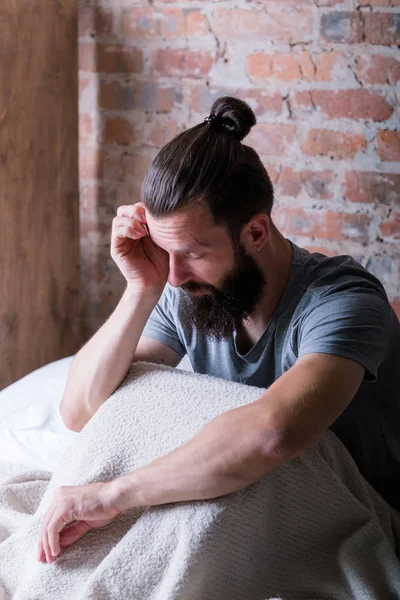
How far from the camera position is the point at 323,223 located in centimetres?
219

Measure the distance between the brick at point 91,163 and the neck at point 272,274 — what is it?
42.4 inches

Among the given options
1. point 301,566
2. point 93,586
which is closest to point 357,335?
point 301,566

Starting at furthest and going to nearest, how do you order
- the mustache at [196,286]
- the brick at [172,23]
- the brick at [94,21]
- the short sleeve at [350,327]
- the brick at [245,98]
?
1. the brick at [94,21]
2. the brick at [172,23]
3. the brick at [245,98]
4. the mustache at [196,286]
5. the short sleeve at [350,327]

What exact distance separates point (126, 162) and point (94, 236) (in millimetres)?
257

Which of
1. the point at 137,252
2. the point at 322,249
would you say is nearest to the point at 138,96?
the point at 322,249

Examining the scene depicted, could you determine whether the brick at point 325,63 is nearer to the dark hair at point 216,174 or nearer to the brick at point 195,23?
the brick at point 195,23

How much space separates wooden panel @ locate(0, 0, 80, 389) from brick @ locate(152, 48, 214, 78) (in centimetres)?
26

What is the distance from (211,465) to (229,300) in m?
0.37

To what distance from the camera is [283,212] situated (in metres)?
2.24

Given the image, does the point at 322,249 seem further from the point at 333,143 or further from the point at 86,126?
the point at 86,126

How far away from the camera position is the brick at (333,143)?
210 centimetres

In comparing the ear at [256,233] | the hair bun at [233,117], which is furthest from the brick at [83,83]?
the ear at [256,233]

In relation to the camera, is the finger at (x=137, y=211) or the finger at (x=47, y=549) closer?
the finger at (x=47, y=549)

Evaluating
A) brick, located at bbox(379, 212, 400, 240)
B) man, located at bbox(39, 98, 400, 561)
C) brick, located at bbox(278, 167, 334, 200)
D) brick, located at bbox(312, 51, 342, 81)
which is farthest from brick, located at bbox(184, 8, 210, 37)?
man, located at bbox(39, 98, 400, 561)
